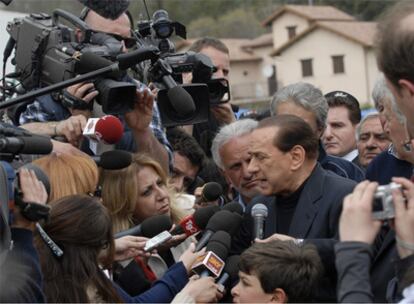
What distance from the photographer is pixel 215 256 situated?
346 cm

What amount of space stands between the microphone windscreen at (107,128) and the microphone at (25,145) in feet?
2.86

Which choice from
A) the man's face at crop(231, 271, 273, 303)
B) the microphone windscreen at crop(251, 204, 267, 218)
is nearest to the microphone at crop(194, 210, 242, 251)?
the microphone windscreen at crop(251, 204, 267, 218)

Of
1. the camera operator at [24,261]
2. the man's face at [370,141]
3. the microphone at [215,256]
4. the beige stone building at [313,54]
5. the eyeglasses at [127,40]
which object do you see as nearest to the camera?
the camera operator at [24,261]

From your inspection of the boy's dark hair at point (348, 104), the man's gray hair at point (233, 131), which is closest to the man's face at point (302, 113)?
the man's gray hair at point (233, 131)

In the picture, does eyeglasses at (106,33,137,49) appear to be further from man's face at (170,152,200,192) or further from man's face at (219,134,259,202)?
man's face at (170,152,200,192)

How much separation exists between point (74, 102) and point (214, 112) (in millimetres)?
1953

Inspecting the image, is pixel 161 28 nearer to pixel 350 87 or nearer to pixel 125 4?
pixel 125 4

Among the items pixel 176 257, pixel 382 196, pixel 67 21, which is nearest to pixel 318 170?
pixel 176 257

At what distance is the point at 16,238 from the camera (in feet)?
9.46

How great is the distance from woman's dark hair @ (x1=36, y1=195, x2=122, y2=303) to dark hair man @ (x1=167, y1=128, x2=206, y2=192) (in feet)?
7.24

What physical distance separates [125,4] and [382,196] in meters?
2.30

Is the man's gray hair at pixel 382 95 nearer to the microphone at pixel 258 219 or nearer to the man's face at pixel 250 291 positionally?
the microphone at pixel 258 219

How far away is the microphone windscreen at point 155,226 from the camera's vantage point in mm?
3750

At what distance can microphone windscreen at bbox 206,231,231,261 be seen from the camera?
3475 mm
